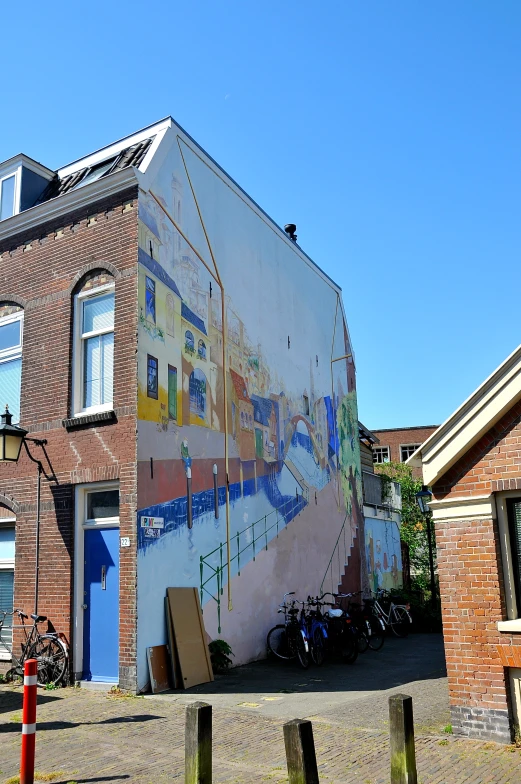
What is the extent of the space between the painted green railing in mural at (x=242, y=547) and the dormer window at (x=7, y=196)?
27.2 ft

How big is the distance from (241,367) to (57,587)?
6091mm

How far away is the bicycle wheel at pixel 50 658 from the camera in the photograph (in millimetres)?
11352

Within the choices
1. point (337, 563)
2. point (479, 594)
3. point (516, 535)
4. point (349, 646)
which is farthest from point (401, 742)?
point (337, 563)

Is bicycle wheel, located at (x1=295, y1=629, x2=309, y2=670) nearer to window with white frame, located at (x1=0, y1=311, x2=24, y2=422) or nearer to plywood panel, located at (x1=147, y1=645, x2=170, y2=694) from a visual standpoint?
plywood panel, located at (x1=147, y1=645, x2=170, y2=694)

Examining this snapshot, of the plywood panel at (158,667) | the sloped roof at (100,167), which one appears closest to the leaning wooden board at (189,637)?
the plywood panel at (158,667)

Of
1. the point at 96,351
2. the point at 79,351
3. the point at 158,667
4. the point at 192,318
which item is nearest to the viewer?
the point at 158,667

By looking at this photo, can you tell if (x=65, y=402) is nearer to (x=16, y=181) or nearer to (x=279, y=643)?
(x=16, y=181)

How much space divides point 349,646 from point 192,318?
7.50m

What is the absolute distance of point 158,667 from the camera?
36.4 ft

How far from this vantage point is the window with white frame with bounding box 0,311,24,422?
1373cm

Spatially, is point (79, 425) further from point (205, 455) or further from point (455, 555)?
point (455, 555)

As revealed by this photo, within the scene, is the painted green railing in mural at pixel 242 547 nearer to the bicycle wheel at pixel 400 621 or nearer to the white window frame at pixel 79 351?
the white window frame at pixel 79 351

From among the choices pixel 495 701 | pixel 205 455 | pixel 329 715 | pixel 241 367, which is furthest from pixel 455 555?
pixel 241 367

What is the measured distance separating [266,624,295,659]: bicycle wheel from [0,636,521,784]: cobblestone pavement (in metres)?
2.17
